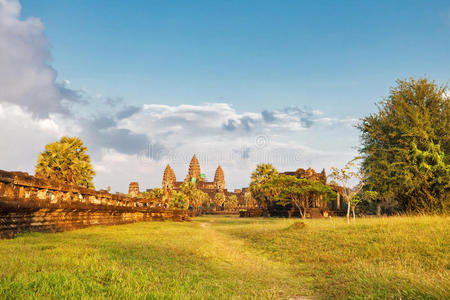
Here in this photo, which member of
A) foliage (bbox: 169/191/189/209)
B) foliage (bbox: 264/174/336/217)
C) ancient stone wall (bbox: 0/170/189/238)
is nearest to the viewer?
ancient stone wall (bbox: 0/170/189/238)

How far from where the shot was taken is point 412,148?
80.2 feet

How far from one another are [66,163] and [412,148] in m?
36.7

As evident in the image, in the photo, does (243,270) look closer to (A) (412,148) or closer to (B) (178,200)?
(A) (412,148)

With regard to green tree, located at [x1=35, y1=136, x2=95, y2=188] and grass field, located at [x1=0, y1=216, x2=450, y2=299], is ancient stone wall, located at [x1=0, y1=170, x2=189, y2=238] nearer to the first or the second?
grass field, located at [x1=0, y1=216, x2=450, y2=299]

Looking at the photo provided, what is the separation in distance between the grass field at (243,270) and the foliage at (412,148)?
30.9 feet

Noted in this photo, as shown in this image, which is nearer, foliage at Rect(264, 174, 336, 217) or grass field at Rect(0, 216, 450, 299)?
grass field at Rect(0, 216, 450, 299)

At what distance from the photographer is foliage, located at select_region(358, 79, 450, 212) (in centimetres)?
2297

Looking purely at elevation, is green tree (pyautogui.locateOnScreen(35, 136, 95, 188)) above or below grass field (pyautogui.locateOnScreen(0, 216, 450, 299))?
above

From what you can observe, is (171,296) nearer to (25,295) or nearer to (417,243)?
(25,295)

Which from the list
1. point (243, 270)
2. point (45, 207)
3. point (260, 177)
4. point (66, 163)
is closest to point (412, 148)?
point (243, 270)

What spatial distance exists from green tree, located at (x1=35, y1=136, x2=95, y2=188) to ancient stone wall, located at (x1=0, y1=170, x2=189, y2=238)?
17287 millimetres

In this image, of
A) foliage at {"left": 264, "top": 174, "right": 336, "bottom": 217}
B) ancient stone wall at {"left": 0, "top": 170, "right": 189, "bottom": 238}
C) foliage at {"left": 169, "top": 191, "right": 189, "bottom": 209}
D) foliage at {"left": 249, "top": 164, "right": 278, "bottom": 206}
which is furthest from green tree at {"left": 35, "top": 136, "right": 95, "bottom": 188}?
foliage at {"left": 249, "top": 164, "right": 278, "bottom": 206}

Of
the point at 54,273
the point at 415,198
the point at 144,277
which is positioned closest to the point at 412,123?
the point at 415,198

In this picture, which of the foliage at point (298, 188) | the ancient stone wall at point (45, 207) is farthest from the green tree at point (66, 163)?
the foliage at point (298, 188)
